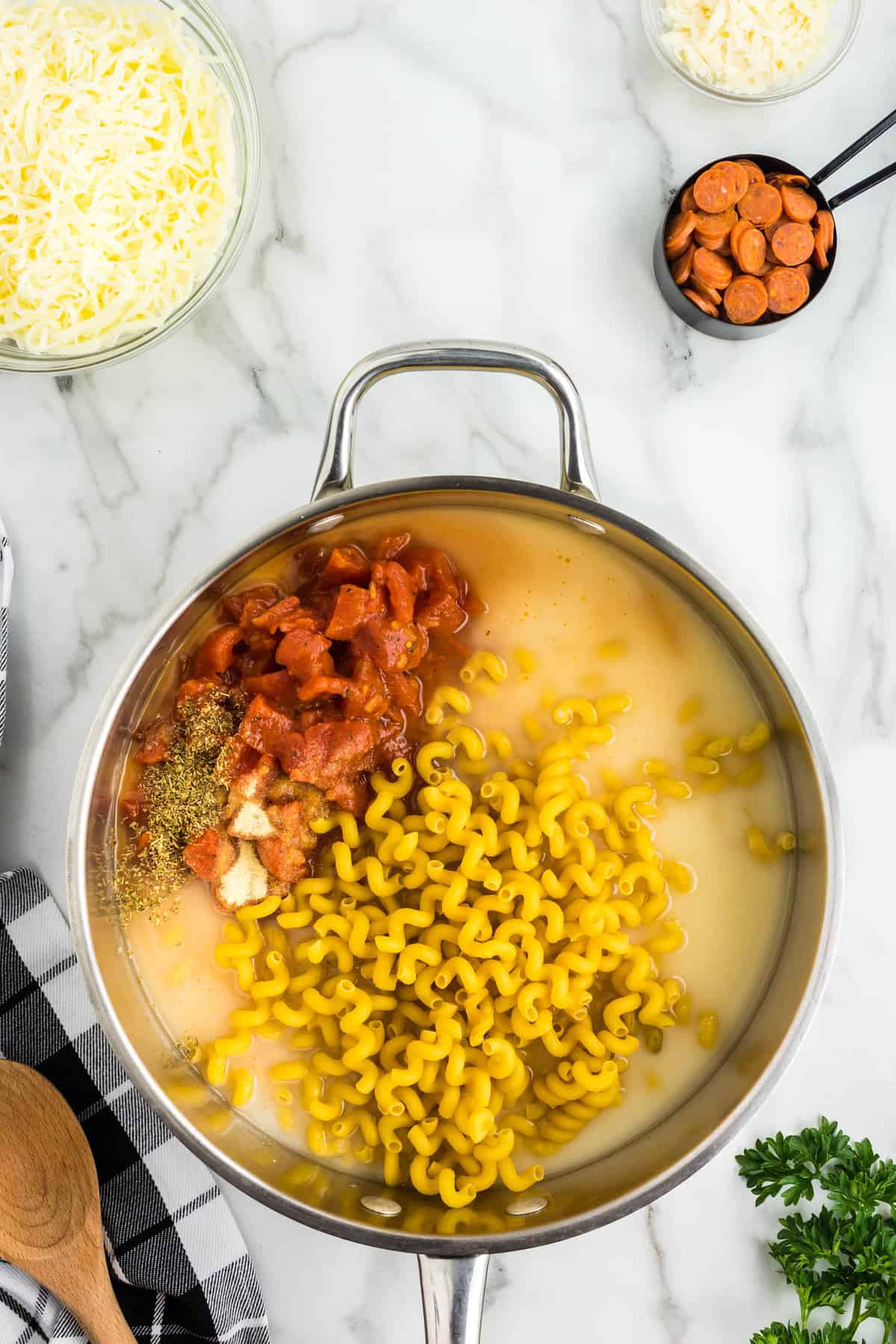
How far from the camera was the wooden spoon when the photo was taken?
1518 mm

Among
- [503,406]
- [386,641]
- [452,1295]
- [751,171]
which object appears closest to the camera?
[452,1295]

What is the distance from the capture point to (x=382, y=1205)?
1468 mm

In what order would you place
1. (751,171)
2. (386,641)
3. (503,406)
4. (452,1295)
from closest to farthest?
(452,1295) → (386,641) → (751,171) → (503,406)

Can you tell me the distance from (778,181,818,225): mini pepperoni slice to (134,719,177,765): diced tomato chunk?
1.17 m

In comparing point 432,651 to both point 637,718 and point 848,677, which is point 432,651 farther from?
point 848,677

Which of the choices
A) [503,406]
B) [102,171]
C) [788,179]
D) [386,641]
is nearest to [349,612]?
[386,641]

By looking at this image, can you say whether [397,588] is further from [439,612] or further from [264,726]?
[264,726]

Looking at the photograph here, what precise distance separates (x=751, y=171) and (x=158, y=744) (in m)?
1.21

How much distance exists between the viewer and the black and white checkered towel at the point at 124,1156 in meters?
1.59

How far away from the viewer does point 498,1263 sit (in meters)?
1.67

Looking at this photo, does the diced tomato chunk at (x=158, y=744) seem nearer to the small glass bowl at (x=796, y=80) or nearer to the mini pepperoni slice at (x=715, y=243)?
the mini pepperoni slice at (x=715, y=243)

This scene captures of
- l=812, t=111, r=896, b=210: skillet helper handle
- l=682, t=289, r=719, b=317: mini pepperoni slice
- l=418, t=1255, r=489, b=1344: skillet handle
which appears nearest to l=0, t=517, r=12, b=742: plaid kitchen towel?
l=418, t=1255, r=489, b=1344: skillet handle

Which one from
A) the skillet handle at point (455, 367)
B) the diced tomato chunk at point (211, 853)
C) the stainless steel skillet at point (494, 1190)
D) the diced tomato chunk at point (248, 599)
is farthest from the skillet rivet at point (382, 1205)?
the skillet handle at point (455, 367)

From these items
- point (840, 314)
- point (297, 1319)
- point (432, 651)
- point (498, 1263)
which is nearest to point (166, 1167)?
point (297, 1319)
